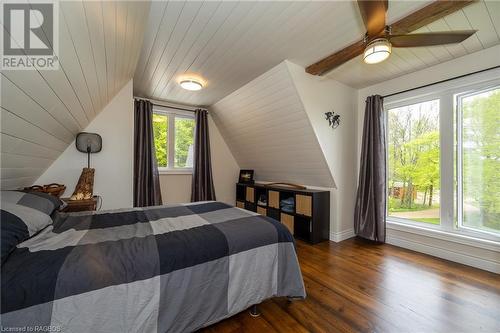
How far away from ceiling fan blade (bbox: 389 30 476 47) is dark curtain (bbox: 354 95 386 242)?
1475 millimetres

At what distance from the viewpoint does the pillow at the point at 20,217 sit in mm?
988

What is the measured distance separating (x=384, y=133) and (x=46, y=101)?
3.68m

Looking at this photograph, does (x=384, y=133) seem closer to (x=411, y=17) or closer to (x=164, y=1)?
(x=411, y=17)

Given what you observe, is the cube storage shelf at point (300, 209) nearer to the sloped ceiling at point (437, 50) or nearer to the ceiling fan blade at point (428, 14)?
the sloped ceiling at point (437, 50)

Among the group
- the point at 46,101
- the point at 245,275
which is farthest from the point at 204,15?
the point at 245,275

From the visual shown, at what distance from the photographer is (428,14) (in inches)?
56.9

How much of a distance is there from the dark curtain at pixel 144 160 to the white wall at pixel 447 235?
3599 mm

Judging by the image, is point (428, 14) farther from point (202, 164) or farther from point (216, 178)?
point (216, 178)

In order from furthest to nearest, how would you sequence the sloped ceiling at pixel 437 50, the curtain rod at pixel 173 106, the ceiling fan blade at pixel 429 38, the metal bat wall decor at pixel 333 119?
the curtain rod at pixel 173 106 < the metal bat wall decor at pixel 333 119 < the sloped ceiling at pixel 437 50 < the ceiling fan blade at pixel 429 38

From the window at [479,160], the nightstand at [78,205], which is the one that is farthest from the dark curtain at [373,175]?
the nightstand at [78,205]

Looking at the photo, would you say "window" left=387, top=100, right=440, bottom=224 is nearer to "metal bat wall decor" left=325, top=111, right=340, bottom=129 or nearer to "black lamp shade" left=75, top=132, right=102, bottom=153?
"metal bat wall decor" left=325, top=111, right=340, bottom=129

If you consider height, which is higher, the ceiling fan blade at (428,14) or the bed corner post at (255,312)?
the ceiling fan blade at (428,14)

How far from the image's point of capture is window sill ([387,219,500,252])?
7.28 feet

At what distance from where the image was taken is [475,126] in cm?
240
